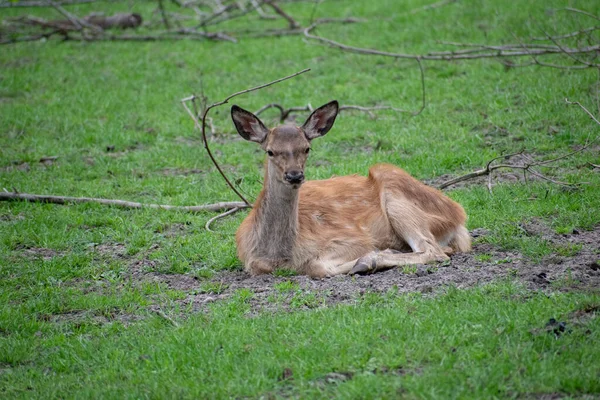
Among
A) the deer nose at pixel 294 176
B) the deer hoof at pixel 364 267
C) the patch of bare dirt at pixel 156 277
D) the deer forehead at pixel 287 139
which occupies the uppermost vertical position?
the deer forehead at pixel 287 139

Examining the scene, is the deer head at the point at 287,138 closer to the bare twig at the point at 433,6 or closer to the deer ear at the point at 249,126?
the deer ear at the point at 249,126

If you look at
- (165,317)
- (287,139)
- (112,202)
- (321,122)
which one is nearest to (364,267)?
(287,139)

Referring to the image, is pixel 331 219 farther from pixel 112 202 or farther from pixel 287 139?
pixel 112 202

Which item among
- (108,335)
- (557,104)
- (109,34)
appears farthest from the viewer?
(109,34)

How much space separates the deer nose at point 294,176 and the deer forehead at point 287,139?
0.94 feet

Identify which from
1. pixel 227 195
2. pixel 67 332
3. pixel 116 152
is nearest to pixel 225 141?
pixel 116 152

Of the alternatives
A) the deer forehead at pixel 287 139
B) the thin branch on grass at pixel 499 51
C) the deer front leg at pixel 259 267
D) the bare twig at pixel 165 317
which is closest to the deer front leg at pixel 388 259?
the deer front leg at pixel 259 267

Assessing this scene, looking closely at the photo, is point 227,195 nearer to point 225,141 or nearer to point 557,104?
point 225,141

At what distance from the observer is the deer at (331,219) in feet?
Result: 27.6

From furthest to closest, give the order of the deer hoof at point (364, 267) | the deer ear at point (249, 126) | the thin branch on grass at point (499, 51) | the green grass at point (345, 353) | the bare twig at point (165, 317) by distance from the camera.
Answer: the thin branch on grass at point (499, 51), the deer ear at point (249, 126), the deer hoof at point (364, 267), the bare twig at point (165, 317), the green grass at point (345, 353)

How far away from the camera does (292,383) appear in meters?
5.96

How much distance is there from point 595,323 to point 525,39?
10171 mm

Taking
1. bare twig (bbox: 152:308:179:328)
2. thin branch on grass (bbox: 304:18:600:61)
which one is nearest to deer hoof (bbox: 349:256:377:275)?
bare twig (bbox: 152:308:179:328)

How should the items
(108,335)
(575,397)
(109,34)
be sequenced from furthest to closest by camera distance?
(109,34)
(108,335)
(575,397)
